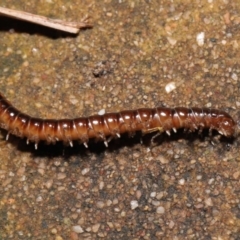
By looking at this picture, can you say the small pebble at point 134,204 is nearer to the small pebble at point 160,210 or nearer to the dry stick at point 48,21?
the small pebble at point 160,210

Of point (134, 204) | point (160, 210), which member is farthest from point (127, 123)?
point (160, 210)

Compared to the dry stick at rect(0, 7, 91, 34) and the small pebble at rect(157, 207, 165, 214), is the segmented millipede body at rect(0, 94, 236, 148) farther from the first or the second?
the dry stick at rect(0, 7, 91, 34)

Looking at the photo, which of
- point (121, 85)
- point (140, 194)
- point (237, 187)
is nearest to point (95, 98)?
point (121, 85)

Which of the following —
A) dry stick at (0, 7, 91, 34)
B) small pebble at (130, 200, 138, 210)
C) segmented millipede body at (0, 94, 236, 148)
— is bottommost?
small pebble at (130, 200, 138, 210)

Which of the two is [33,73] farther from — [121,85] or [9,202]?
[9,202]

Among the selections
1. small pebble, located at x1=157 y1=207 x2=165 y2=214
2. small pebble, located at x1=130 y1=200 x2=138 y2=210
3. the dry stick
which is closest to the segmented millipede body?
small pebble, located at x1=130 y1=200 x2=138 y2=210

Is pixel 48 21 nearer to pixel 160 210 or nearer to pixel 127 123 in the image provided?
pixel 127 123
